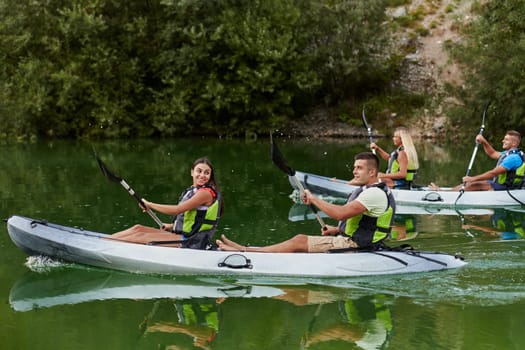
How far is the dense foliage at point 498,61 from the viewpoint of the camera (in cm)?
2266

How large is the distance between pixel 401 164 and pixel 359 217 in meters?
5.24

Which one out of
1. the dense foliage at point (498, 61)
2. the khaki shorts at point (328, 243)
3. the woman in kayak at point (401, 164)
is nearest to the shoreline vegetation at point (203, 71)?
the dense foliage at point (498, 61)

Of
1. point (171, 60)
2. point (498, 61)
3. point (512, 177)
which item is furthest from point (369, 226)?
point (171, 60)

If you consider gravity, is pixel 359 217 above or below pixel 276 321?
above

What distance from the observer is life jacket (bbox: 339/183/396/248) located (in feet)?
25.9

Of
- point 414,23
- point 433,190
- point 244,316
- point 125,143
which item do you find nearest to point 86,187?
point 433,190

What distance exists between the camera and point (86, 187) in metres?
15.7

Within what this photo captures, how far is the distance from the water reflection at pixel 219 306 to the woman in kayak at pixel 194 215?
0.43 m

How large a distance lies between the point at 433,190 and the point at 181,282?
6.42 m

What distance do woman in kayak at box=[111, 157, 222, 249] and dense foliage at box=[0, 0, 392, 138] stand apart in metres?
20.1

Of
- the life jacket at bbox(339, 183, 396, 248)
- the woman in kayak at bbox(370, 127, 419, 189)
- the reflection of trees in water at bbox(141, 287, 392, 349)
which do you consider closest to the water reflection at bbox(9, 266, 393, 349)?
the reflection of trees in water at bbox(141, 287, 392, 349)

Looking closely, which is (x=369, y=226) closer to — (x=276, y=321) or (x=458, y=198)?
(x=276, y=321)

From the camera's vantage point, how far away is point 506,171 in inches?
509

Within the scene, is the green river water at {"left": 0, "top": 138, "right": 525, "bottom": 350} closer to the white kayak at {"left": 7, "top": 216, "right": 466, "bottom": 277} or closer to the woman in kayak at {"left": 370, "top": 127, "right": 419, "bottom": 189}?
the white kayak at {"left": 7, "top": 216, "right": 466, "bottom": 277}
